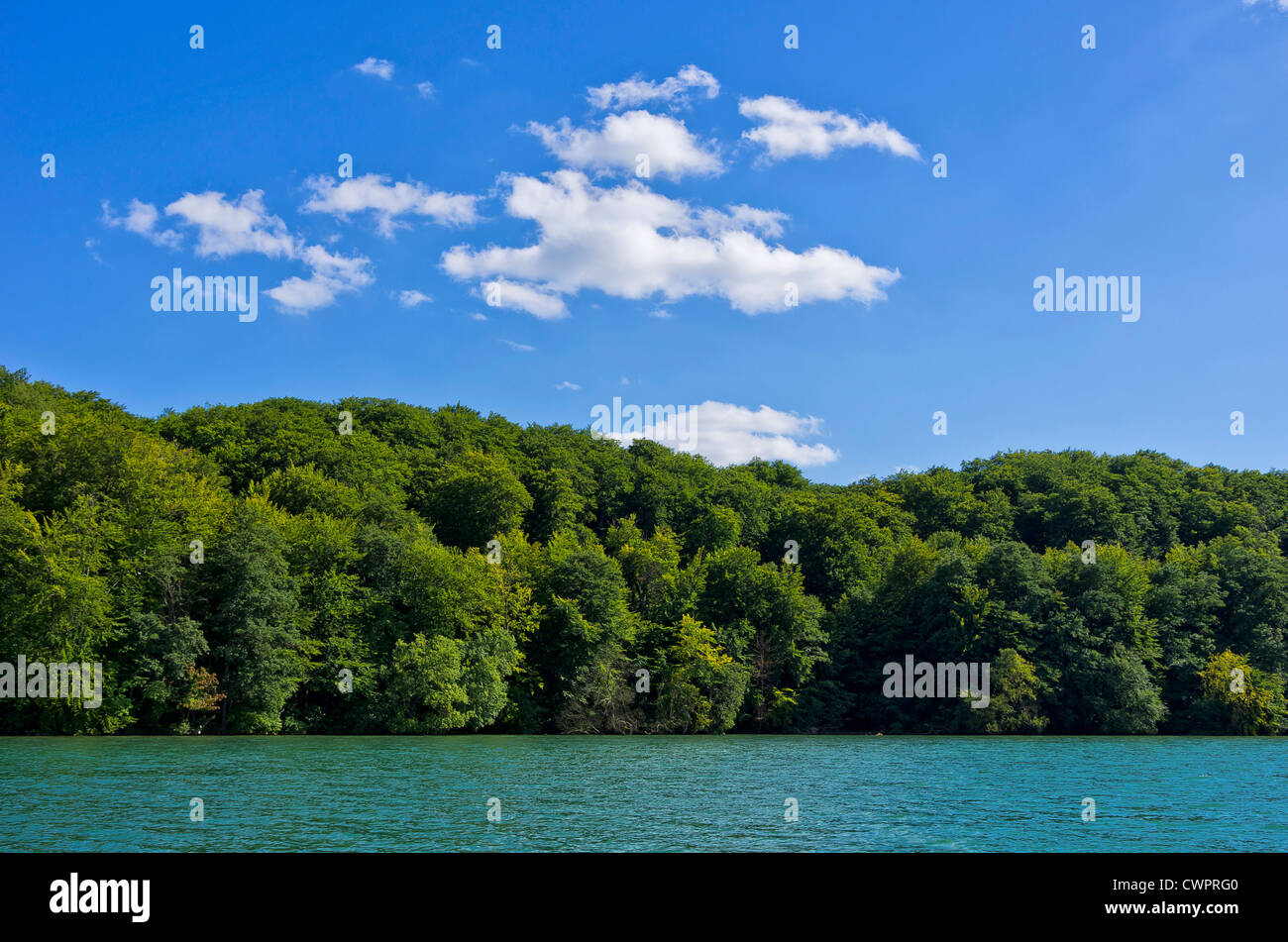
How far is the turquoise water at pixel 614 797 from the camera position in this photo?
2284cm

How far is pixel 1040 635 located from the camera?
230ft

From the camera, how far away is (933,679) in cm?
7244

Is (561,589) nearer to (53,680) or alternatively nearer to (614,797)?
(53,680)

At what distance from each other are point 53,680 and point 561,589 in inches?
1261

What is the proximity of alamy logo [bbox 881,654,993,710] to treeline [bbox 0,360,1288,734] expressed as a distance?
0.98 metres

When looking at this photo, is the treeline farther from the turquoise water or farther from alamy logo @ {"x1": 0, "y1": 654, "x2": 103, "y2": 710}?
the turquoise water

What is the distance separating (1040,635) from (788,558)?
22.8 meters

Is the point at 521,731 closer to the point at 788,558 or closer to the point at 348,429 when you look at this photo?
the point at 788,558
